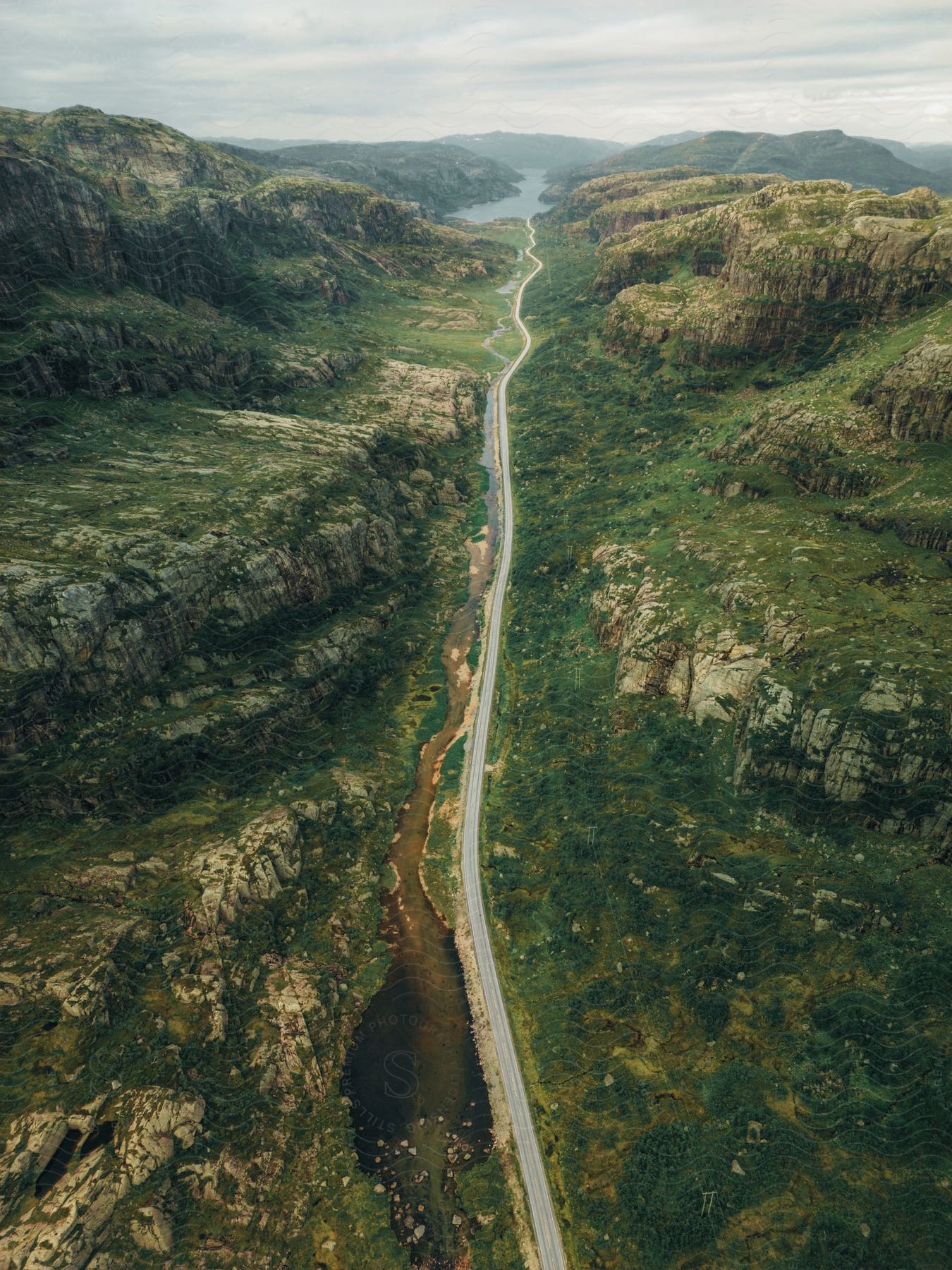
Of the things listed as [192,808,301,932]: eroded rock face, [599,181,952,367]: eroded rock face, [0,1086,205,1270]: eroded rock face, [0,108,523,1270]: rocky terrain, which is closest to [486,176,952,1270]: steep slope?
[599,181,952,367]: eroded rock face

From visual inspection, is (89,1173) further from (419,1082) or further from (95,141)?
(95,141)

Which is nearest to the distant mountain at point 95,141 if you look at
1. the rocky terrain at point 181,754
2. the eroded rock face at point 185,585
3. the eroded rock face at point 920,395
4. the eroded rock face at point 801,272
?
the rocky terrain at point 181,754

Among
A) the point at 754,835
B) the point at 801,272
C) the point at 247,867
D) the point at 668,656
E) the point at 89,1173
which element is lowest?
the point at 89,1173

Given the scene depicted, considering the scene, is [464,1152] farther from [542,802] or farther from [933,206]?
[933,206]

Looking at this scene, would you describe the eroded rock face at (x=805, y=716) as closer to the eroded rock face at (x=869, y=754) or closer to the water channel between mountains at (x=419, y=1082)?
the eroded rock face at (x=869, y=754)

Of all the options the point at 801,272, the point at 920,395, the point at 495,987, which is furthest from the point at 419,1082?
the point at 801,272

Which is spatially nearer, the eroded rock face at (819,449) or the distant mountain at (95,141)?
the eroded rock face at (819,449)
